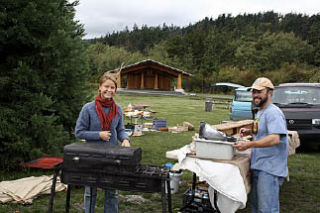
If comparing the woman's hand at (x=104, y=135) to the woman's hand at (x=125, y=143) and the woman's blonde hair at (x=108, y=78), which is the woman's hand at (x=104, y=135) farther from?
the woman's blonde hair at (x=108, y=78)

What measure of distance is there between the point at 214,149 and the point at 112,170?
1095 millimetres

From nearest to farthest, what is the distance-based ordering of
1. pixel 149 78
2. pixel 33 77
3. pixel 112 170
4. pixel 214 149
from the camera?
pixel 112 170
pixel 214 149
pixel 33 77
pixel 149 78

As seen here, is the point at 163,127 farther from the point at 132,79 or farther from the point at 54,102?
the point at 132,79

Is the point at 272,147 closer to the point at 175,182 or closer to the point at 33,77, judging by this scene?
the point at 175,182

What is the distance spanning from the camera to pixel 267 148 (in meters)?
3.18

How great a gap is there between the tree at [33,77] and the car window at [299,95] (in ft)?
19.7

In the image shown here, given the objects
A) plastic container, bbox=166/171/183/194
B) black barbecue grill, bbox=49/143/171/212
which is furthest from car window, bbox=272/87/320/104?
black barbecue grill, bbox=49/143/171/212

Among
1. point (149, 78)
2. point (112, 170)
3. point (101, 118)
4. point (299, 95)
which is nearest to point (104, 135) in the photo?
point (101, 118)

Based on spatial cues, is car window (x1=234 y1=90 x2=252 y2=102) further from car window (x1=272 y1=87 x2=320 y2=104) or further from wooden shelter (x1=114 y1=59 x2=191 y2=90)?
wooden shelter (x1=114 y1=59 x2=191 y2=90)

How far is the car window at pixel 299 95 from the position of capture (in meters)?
9.02

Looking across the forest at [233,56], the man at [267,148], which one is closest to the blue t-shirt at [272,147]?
the man at [267,148]

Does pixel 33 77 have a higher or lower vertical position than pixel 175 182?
higher

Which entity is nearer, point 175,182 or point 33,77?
point 175,182

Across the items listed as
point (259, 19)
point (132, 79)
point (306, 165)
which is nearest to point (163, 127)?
point (306, 165)
